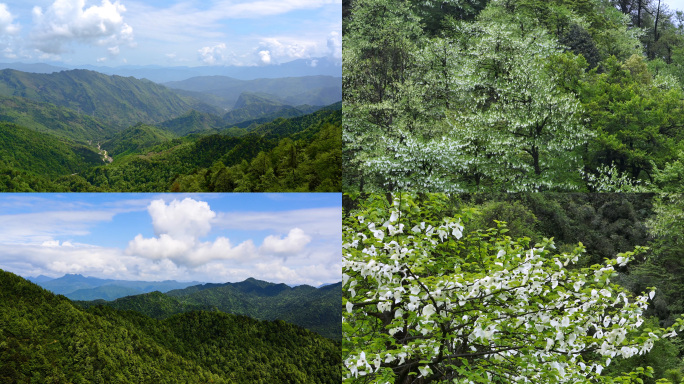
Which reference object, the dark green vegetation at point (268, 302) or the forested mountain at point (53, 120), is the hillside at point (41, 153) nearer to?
the forested mountain at point (53, 120)

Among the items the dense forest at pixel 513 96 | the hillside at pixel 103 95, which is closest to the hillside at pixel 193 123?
the hillside at pixel 103 95

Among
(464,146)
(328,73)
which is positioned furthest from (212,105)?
(464,146)

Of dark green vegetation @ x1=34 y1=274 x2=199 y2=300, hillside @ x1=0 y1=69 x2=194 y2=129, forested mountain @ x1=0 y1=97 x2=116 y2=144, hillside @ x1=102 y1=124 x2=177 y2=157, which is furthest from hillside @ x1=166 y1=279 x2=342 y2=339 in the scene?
hillside @ x1=0 y1=69 x2=194 y2=129

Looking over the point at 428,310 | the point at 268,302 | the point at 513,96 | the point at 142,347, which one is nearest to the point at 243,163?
the point at 268,302

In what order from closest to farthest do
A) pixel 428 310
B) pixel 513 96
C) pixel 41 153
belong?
pixel 428 310, pixel 41 153, pixel 513 96

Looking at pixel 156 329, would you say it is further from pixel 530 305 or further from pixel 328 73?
pixel 328 73

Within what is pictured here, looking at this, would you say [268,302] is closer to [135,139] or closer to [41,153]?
[41,153]

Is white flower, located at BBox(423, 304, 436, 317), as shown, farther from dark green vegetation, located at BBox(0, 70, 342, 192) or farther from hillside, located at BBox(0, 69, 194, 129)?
hillside, located at BBox(0, 69, 194, 129)
